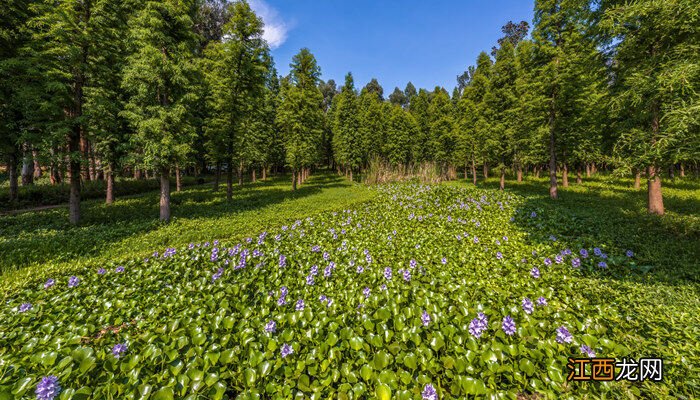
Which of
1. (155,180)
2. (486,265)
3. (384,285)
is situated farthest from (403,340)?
(155,180)

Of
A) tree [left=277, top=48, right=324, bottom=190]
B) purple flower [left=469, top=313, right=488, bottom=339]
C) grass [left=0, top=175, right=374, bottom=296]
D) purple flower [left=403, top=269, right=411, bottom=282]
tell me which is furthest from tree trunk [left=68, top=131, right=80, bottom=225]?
purple flower [left=469, top=313, right=488, bottom=339]

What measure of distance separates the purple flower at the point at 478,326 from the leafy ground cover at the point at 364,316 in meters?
0.02

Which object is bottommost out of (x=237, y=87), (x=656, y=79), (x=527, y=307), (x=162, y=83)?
(x=527, y=307)

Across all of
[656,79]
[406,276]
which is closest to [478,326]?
[406,276]

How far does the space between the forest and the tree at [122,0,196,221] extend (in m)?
0.09

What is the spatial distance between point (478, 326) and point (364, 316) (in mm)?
1469

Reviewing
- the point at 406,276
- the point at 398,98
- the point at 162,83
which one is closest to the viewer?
the point at 406,276

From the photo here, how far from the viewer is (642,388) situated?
2904mm

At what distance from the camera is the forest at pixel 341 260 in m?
2.92

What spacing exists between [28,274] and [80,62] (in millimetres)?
9509

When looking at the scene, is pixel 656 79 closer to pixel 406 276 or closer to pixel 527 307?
pixel 527 307

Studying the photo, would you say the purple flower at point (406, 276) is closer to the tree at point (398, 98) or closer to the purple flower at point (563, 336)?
the purple flower at point (563, 336)

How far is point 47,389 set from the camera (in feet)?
7.25

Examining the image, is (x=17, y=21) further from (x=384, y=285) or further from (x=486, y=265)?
(x=486, y=265)
